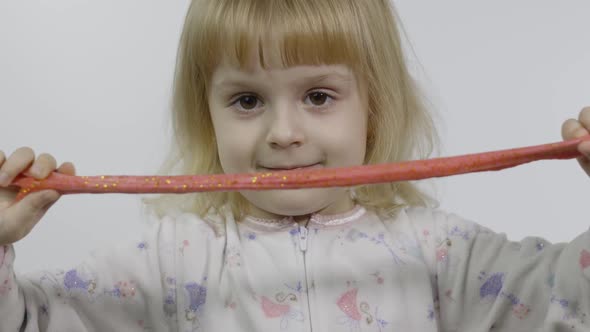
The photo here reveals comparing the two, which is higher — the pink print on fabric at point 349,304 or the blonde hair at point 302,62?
the blonde hair at point 302,62

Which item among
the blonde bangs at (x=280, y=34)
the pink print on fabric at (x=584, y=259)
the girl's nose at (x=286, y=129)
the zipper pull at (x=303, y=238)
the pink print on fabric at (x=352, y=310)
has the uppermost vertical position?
the blonde bangs at (x=280, y=34)

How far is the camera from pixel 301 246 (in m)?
0.83

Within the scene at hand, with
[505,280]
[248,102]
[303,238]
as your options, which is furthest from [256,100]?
[505,280]

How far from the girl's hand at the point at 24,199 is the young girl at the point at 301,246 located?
0.26ft

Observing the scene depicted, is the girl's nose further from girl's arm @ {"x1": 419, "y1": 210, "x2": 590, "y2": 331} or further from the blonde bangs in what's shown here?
girl's arm @ {"x1": 419, "y1": 210, "x2": 590, "y2": 331}

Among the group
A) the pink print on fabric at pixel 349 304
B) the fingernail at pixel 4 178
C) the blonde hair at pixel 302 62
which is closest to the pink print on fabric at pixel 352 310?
the pink print on fabric at pixel 349 304

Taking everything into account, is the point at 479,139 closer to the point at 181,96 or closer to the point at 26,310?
the point at 181,96

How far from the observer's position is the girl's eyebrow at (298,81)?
2.57ft

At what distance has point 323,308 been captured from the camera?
811mm

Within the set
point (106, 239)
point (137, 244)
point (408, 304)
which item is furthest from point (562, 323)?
point (106, 239)

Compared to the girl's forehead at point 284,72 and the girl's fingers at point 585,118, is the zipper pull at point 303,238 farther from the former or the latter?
the girl's fingers at point 585,118

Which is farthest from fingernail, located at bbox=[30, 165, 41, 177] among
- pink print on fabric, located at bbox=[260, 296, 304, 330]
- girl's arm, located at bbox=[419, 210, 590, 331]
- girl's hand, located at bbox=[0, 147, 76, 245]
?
girl's arm, located at bbox=[419, 210, 590, 331]

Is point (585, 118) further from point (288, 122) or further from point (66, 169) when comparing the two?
point (66, 169)

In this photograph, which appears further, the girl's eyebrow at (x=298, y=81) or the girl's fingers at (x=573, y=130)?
the girl's eyebrow at (x=298, y=81)
